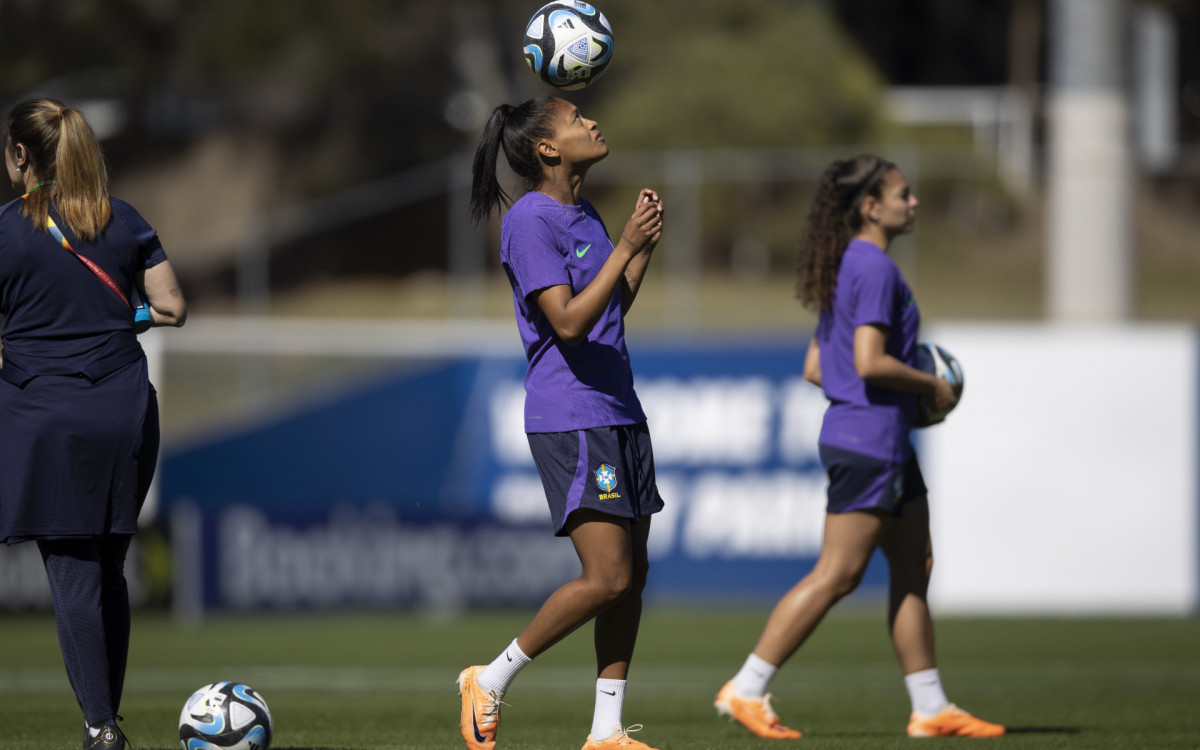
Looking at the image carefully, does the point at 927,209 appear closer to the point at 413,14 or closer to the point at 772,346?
the point at 772,346

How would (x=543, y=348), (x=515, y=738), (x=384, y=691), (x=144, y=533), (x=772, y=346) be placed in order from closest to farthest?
(x=543, y=348)
(x=515, y=738)
(x=384, y=691)
(x=144, y=533)
(x=772, y=346)

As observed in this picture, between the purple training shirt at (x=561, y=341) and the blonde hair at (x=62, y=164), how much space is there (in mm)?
1298

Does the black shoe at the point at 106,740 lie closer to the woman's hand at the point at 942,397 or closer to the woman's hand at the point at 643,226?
the woman's hand at the point at 643,226

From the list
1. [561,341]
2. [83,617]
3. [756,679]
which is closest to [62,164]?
[83,617]

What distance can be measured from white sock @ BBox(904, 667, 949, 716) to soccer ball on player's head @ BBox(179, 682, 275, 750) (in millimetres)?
2531

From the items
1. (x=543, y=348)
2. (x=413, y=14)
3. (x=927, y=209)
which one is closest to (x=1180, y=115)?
(x=927, y=209)

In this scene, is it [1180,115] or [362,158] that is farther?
[362,158]

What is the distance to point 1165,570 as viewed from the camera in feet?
45.9

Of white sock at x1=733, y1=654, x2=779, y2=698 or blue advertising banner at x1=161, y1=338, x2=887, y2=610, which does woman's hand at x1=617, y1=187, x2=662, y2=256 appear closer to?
white sock at x1=733, y1=654, x2=779, y2=698

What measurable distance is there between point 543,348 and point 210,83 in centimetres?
2489

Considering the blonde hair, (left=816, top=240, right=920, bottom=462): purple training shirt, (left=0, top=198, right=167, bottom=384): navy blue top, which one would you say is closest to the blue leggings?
(left=0, top=198, right=167, bottom=384): navy blue top

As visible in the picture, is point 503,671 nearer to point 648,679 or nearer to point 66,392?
point 66,392

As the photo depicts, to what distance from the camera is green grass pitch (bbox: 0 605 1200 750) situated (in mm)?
6453

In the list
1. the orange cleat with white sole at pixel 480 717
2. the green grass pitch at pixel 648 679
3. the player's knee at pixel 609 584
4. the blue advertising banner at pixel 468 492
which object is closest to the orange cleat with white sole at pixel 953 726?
the green grass pitch at pixel 648 679
